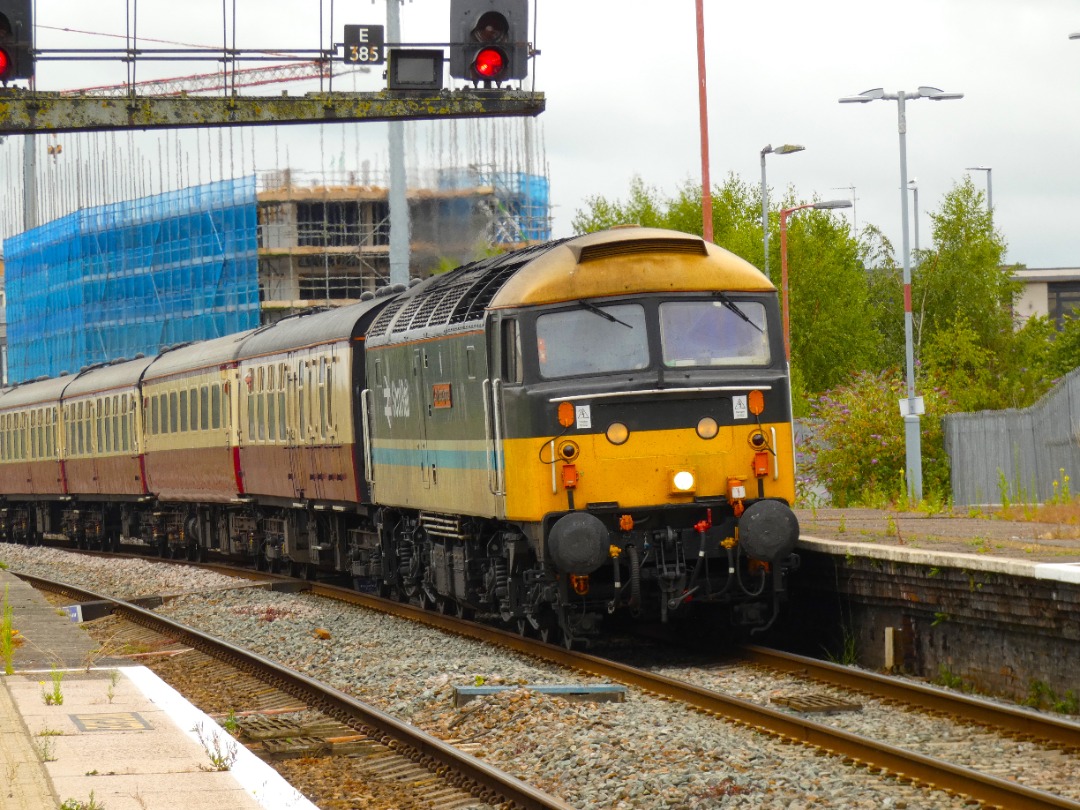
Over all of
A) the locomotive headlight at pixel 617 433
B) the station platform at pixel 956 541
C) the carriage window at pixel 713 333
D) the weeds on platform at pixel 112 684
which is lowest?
the weeds on platform at pixel 112 684

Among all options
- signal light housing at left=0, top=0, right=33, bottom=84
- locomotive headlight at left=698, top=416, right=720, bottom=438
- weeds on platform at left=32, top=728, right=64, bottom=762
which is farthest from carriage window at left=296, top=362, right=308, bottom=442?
weeds on platform at left=32, top=728, right=64, bottom=762

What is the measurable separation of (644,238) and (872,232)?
149 feet

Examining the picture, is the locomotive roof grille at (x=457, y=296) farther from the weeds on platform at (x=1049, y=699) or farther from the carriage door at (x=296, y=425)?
the weeds on platform at (x=1049, y=699)

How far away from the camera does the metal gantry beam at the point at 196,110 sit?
15.4 m

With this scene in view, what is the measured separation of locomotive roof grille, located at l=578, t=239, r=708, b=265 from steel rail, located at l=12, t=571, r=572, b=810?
4.09 metres

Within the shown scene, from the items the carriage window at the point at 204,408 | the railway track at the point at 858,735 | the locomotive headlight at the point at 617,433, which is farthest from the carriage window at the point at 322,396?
the locomotive headlight at the point at 617,433

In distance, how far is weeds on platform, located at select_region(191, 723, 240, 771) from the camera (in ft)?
28.5

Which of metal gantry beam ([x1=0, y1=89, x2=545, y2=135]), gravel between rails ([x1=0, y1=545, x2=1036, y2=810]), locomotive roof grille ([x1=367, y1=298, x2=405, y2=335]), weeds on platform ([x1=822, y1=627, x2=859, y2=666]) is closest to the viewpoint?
gravel between rails ([x1=0, y1=545, x2=1036, y2=810])

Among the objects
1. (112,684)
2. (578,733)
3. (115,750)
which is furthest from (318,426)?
(115,750)

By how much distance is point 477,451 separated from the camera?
572 inches

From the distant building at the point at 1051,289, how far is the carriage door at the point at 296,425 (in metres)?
81.5

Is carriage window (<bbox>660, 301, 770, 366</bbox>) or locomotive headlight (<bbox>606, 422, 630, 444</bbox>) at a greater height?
carriage window (<bbox>660, 301, 770, 366</bbox>)

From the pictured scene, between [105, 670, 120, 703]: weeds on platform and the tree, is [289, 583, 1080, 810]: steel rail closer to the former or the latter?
[105, 670, 120, 703]: weeds on platform

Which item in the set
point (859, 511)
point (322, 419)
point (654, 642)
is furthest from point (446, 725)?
point (859, 511)
